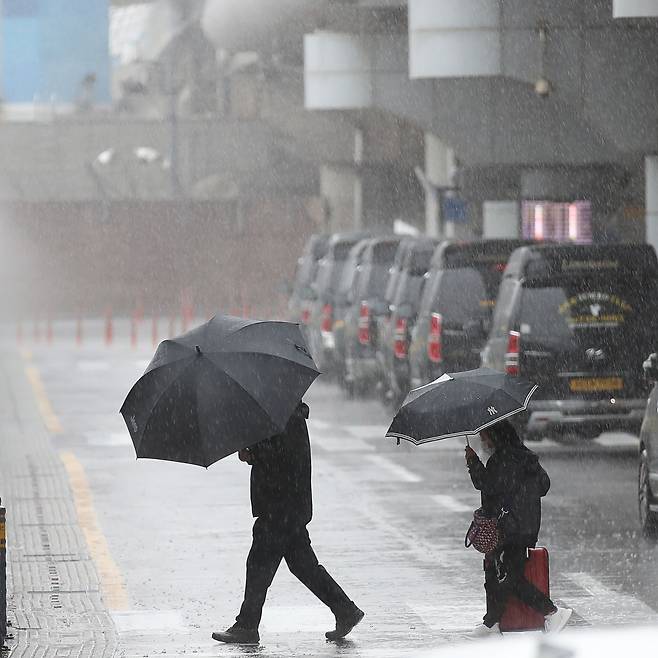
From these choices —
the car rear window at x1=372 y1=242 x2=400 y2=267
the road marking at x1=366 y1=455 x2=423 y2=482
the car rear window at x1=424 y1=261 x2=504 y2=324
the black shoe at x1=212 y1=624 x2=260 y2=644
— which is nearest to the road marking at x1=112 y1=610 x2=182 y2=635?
the black shoe at x1=212 y1=624 x2=260 y2=644

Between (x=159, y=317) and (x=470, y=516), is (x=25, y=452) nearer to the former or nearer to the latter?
(x=470, y=516)

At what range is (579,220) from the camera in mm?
36312

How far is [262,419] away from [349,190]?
46.2 metres

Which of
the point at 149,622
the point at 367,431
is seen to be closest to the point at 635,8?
the point at 367,431

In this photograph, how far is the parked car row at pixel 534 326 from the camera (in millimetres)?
18125

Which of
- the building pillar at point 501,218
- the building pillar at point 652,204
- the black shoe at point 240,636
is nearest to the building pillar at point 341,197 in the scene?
the building pillar at point 501,218

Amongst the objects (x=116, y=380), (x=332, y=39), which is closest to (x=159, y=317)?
(x=332, y=39)

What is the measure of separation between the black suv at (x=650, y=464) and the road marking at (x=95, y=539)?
11.7 feet

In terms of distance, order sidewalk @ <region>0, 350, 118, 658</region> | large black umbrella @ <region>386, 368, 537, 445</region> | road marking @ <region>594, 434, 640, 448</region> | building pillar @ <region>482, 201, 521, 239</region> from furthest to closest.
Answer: building pillar @ <region>482, 201, 521, 239</region> → road marking @ <region>594, 434, 640, 448</region> → sidewalk @ <region>0, 350, 118, 658</region> → large black umbrella @ <region>386, 368, 537, 445</region>

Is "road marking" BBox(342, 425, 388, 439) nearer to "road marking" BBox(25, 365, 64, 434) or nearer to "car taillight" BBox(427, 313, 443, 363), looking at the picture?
"car taillight" BBox(427, 313, 443, 363)

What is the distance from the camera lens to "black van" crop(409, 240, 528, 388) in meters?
21.5

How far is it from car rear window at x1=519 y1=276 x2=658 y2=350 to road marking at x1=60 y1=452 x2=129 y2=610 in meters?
4.04

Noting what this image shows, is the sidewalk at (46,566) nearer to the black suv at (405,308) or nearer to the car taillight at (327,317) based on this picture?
the black suv at (405,308)

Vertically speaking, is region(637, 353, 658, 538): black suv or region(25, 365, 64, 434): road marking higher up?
region(637, 353, 658, 538): black suv
